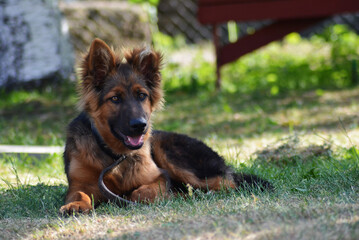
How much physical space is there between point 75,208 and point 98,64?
128 cm

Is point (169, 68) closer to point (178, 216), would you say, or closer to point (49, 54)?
point (49, 54)

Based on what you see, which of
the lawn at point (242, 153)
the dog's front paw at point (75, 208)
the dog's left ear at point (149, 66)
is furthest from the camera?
the dog's left ear at point (149, 66)

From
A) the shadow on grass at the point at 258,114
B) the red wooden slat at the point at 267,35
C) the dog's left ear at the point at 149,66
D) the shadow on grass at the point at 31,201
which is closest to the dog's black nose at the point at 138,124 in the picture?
the dog's left ear at the point at 149,66

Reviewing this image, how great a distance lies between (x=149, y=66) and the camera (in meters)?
4.39

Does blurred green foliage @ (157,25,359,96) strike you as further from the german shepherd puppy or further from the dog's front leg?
the dog's front leg

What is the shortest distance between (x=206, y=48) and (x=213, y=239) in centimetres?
1162

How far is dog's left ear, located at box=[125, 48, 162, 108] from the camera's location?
432 cm

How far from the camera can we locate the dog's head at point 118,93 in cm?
398

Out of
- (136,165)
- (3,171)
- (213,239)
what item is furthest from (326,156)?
(3,171)

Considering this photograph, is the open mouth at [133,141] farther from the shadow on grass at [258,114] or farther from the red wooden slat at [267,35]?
the red wooden slat at [267,35]

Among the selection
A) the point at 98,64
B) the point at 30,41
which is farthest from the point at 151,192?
the point at 30,41

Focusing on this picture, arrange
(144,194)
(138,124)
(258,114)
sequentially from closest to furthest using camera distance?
1. (138,124)
2. (144,194)
3. (258,114)

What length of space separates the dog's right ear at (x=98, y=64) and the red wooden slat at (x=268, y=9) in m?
5.80

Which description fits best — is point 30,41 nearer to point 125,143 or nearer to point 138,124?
point 125,143
